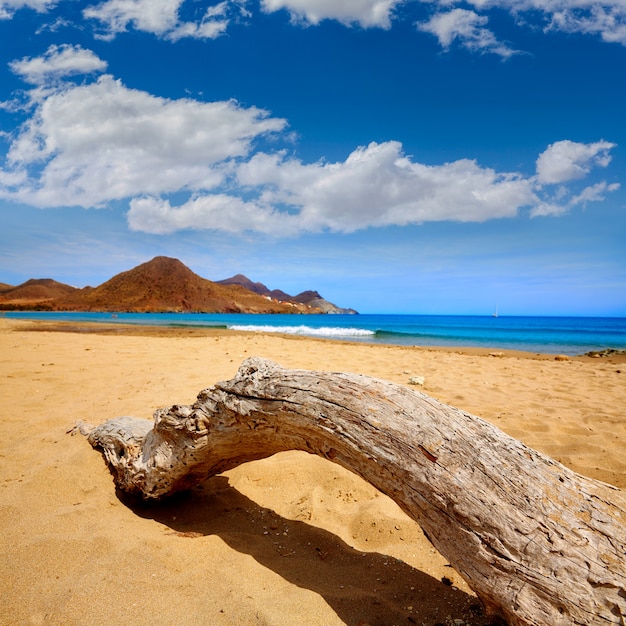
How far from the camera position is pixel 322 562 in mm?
2662

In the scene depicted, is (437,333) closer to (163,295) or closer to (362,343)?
(362,343)

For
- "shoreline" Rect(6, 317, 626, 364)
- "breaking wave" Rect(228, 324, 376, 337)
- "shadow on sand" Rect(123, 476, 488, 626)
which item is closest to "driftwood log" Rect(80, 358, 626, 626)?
"shadow on sand" Rect(123, 476, 488, 626)

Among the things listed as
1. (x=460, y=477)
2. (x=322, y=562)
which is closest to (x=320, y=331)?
(x=322, y=562)

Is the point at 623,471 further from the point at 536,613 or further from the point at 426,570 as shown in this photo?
the point at 536,613

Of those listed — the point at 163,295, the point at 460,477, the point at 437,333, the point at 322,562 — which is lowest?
the point at 322,562

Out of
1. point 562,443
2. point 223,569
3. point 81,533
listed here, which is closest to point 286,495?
point 223,569

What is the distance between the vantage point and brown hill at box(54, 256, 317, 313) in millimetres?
74375

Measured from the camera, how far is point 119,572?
2377mm

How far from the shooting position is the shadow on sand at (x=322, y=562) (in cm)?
220

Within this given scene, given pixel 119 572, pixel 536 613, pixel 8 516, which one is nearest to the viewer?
pixel 536 613

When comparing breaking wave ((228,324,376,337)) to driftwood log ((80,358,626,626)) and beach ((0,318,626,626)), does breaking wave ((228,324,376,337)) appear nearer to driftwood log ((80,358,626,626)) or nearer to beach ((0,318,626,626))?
beach ((0,318,626,626))

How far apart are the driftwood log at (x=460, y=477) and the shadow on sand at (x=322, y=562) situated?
0.49 meters

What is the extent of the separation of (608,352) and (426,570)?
1738cm

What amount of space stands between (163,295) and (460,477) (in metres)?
85.6
